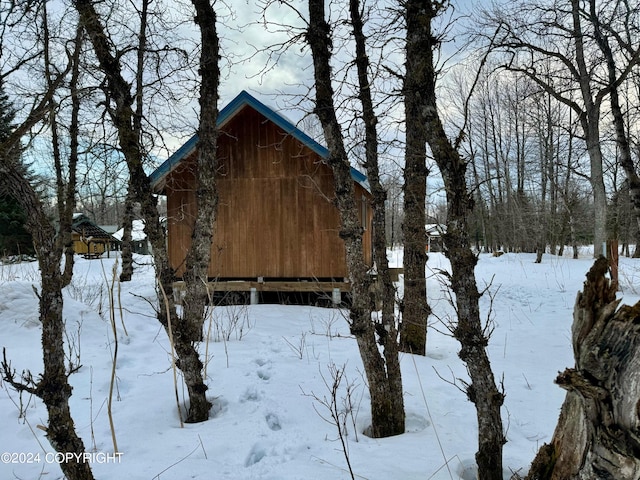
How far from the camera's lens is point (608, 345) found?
1538 mm

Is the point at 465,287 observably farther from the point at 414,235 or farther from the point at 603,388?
the point at 414,235

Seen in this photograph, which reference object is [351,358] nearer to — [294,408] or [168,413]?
[294,408]

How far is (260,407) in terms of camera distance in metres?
3.52

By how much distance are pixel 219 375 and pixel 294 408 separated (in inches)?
43.6

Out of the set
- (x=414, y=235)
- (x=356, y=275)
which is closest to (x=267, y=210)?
(x=414, y=235)

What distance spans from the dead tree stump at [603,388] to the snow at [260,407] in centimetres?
42

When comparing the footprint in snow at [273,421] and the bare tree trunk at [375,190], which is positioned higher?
the bare tree trunk at [375,190]

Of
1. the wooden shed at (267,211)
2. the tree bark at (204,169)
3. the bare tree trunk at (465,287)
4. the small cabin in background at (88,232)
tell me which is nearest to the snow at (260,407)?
the bare tree trunk at (465,287)

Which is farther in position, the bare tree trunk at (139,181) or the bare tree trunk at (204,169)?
the bare tree trunk at (204,169)

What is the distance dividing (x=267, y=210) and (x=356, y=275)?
6860 millimetres

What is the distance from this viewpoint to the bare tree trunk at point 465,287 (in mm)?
→ 2066

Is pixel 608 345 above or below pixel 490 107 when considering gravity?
below

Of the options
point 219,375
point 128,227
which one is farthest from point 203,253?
point 128,227

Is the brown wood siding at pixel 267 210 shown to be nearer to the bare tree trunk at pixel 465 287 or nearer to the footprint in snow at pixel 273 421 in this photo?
the footprint in snow at pixel 273 421
